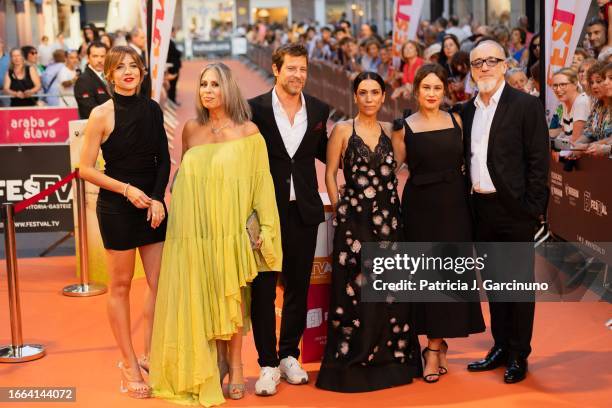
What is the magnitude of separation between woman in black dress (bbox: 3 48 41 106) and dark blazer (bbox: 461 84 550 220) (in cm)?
1168

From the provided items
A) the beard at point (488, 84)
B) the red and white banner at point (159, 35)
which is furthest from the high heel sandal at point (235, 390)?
the red and white banner at point (159, 35)

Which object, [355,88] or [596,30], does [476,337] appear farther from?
[596,30]

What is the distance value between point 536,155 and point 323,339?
1667mm

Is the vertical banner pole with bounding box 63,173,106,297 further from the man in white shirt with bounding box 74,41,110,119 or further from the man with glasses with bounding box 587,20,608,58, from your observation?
the man with glasses with bounding box 587,20,608,58

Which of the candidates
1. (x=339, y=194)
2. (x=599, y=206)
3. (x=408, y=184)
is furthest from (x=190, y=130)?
(x=599, y=206)

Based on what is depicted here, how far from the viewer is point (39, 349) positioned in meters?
6.34

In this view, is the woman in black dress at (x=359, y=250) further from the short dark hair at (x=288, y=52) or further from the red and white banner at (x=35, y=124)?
the red and white banner at (x=35, y=124)

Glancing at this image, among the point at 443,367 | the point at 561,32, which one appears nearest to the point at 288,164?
the point at 443,367

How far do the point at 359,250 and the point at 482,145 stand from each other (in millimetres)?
885

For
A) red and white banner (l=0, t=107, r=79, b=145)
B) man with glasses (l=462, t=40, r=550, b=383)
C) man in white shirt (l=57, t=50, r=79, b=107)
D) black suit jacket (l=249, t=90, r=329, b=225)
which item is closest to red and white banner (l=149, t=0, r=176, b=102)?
red and white banner (l=0, t=107, r=79, b=145)

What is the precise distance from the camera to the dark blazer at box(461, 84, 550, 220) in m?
5.29

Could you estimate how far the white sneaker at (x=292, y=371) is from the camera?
18.0 ft

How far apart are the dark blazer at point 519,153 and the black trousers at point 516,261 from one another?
71 mm

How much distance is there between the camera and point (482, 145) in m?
5.36
